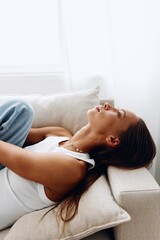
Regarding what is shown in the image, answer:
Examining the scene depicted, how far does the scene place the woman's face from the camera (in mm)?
1358

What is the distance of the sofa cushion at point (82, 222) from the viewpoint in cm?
104

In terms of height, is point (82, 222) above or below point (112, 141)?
below

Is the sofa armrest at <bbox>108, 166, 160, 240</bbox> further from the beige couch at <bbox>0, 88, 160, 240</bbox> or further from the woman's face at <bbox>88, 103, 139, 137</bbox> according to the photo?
the woman's face at <bbox>88, 103, 139, 137</bbox>

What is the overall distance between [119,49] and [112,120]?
66 cm

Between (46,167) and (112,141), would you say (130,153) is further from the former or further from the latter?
(46,167)

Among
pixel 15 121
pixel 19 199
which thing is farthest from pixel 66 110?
pixel 19 199

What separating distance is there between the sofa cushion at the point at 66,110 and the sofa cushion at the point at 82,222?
521 mm

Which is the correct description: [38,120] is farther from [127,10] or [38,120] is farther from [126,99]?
[127,10]

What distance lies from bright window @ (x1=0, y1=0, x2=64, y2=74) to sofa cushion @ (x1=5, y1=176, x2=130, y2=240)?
3.86 ft

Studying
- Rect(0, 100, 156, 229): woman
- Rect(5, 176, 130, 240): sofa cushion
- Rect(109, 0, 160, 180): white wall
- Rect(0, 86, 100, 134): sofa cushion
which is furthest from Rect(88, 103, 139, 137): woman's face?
Rect(109, 0, 160, 180): white wall

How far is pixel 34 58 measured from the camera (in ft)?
7.04

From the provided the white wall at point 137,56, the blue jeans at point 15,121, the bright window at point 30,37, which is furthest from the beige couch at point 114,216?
the bright window at point 30,37

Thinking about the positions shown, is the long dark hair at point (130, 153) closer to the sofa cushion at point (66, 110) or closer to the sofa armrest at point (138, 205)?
the sofa armrest at point (138, 205)

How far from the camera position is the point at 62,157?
1.26 metres
